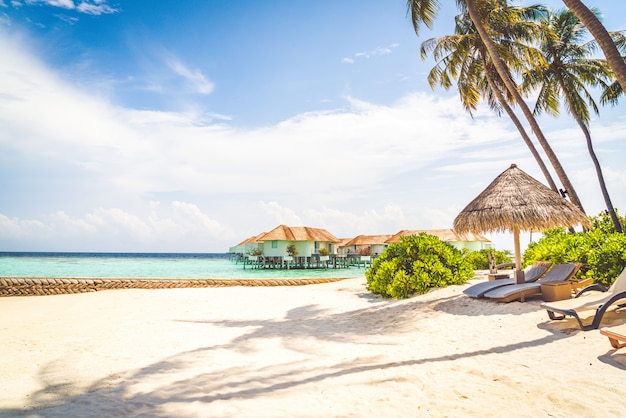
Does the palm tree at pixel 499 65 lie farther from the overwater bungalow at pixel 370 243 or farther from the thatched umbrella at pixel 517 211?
the overwater bungalow at pixel 370 243

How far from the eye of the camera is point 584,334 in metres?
5.61

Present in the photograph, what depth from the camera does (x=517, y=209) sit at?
887cm

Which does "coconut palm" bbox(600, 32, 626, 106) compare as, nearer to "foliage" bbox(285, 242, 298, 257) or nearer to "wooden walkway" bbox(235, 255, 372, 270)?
"wooden walkway" bbox(235, 255, 372, 270)

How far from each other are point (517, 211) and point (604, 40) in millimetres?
3776

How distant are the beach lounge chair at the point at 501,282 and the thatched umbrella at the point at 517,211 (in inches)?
14.7

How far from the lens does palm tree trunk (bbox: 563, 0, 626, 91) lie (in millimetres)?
6031

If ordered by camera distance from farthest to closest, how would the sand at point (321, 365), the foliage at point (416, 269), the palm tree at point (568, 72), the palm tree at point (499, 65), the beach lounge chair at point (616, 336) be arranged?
the palm tree at point (568, 72), the palm tree at point (499, 65), the foliage at point (416, 269), the beach lounge chair at point (616, 336), the sand at point (321, 365)

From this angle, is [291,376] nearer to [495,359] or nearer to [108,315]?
[495,359]

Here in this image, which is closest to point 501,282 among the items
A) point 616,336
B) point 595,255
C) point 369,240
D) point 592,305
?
point 595,255

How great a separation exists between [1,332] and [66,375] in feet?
14.9

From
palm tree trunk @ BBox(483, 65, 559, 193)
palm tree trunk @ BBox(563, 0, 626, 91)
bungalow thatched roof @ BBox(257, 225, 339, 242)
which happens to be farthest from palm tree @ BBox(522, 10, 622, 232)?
bungalow thatched roof @ BBox(257, 225, 339, 242)

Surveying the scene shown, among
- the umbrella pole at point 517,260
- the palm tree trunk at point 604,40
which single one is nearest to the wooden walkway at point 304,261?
the umbrella pole at point 517,260

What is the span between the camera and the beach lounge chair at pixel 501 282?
869 cm

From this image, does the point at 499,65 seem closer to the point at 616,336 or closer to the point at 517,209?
the point at 517,209
